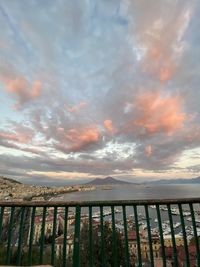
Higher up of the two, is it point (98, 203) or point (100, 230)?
point (98, 203)

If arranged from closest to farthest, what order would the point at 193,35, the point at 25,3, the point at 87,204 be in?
the point at 87,204 < the point at 25,3 < the point at 193,35

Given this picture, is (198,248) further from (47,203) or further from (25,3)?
(25,3)

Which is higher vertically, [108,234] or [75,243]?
[75,243]

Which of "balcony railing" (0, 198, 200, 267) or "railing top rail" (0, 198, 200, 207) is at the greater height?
"railing top rail" (0, 198, 200, 207)

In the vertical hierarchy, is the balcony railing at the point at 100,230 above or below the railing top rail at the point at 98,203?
below

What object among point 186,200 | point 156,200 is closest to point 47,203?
point 156,200

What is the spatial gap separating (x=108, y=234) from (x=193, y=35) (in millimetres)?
9797

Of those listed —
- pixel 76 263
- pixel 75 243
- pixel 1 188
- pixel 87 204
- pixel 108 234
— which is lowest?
pixel 108 234

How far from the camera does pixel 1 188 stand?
70.9 m

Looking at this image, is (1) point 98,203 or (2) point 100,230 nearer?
(1) point 98,203

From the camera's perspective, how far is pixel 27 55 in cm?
1112

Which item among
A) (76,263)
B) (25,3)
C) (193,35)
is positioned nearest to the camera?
(76,263)

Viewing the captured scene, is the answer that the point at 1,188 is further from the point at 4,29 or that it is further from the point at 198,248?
the point at 198,248

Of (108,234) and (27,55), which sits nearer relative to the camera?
(108,234)
